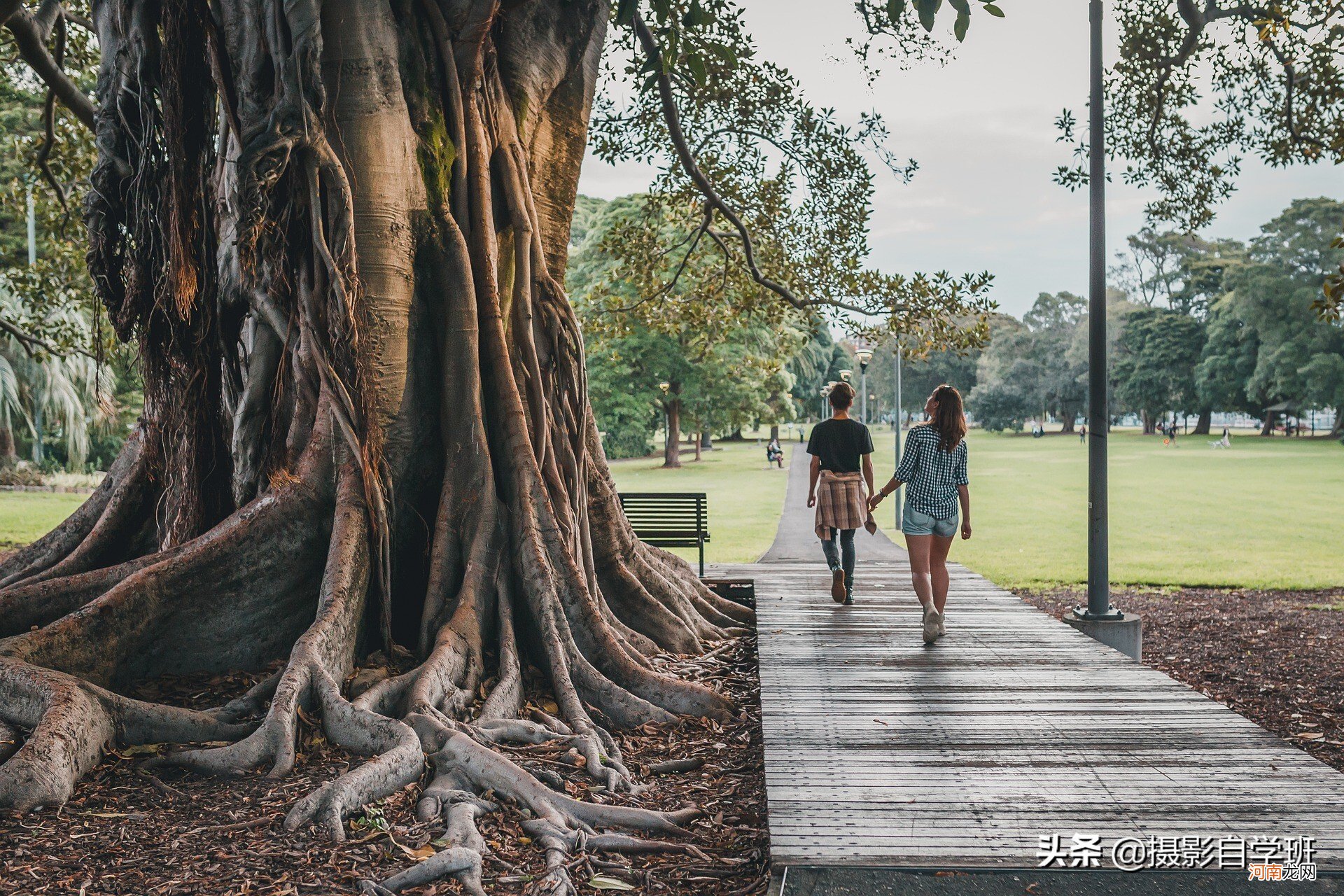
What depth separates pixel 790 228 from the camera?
11.7 metres

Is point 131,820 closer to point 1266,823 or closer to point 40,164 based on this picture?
point 1266,823

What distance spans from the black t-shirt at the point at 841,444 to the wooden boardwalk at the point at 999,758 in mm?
1538

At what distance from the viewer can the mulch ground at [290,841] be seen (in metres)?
3.34

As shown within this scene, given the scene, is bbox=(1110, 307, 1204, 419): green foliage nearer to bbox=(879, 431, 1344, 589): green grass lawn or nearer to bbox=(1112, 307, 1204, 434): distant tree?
bbox=(1112, 307, 1204, 434): distant tree

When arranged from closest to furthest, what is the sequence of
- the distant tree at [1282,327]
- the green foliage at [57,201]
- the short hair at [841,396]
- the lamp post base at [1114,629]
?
the short hair at [841,396], the lamp post base at [1114,629], the green foliage at [57,201], the distant tree at [1282,327]

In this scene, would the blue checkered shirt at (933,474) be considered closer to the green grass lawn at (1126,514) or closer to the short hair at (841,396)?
the short hair at (841,396)

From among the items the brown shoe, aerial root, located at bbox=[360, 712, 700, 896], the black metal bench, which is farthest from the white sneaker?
the black metal bench

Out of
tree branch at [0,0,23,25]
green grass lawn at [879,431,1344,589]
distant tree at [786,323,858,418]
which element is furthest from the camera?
distant tree at [786,323,858,418]

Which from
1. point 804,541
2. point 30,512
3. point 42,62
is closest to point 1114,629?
point 42,62

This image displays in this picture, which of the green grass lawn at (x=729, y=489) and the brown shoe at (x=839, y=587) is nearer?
the brown shoe at (x=839, y=587)

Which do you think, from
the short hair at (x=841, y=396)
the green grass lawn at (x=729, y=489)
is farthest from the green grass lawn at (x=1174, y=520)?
the short hair at (x=841, y=396)

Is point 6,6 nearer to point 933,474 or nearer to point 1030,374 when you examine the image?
point 933,474

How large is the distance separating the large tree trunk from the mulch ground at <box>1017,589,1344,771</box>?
4.25 meters

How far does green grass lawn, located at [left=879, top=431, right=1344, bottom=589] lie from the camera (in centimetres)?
1644
